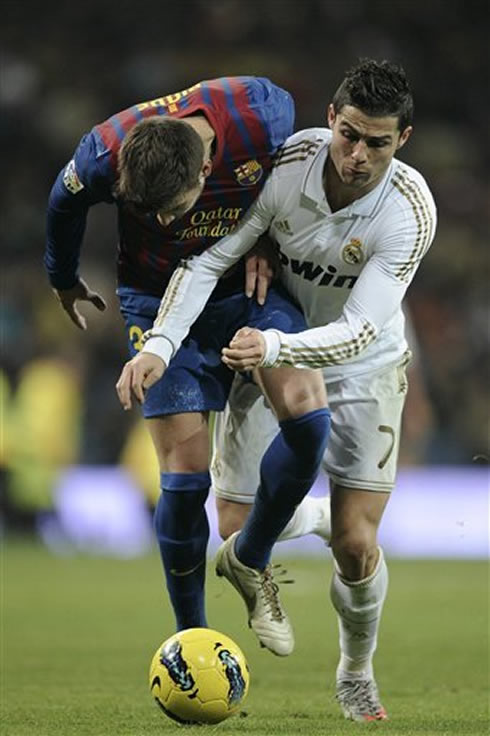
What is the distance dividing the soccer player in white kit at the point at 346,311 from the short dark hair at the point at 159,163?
1.60 ft

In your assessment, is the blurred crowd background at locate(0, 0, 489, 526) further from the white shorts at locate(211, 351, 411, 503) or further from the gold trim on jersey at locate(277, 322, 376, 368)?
the gold trim on jersey at locate(277, 322, 376, 368)

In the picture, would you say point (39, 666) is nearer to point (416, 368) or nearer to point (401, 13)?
point (416, 368)

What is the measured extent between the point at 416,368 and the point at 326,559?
225 cm

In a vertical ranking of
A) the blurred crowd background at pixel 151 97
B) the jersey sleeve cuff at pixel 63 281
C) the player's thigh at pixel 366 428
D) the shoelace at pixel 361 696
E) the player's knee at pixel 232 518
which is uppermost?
the jersey sleeve cuff at pixel 63 281

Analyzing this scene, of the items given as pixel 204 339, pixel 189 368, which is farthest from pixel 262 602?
pixel 204 339

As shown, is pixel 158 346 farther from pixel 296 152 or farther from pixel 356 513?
pixel 356 513

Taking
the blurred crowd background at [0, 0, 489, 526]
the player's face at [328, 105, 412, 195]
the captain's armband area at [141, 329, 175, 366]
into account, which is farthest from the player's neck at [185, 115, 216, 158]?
the blurred crowd background at [0, 0, 489, 526]

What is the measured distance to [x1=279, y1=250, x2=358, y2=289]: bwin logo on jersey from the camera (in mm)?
5579

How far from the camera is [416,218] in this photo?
5.34m

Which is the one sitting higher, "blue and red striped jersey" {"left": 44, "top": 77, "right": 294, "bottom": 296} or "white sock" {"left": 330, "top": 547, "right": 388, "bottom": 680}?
"blue and red striped jersey" {"left": 44, "top": 77, "right": 294, "bottom": 296}

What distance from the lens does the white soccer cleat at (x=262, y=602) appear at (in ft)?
18.4

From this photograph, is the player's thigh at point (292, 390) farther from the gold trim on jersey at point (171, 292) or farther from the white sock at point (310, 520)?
the white sock at point (310, 520)

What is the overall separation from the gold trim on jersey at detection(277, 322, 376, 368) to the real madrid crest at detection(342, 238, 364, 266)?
0.32 metres

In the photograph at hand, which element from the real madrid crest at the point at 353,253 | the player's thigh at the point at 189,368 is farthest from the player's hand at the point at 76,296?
the real madrid crest at the point at 353,253
